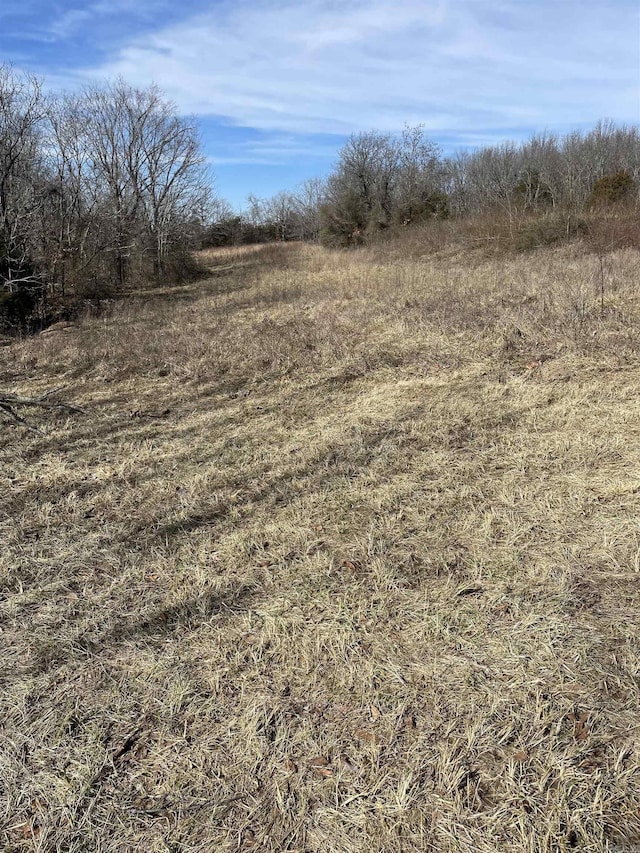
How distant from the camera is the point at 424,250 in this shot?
65.0 ft

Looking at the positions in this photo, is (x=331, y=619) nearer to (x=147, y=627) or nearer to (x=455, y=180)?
(x=147, y=627)

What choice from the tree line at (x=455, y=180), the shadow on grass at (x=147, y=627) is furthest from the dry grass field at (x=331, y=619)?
the tree line at (x=455, y=180)

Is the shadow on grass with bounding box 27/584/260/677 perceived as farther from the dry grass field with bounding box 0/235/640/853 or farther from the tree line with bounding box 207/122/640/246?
the tree line with bounding box 207/122/640/246

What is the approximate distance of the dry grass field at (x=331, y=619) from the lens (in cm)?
169

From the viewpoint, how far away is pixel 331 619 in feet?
8.17

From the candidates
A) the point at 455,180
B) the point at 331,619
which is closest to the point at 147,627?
the point at 331,619

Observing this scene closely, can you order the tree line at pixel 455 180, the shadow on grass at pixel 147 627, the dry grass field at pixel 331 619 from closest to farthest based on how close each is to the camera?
1. the dry grass field at pixel 331 619
2. the shadow on grass at pixel 147 627
3. the tree line at pixel 455 180

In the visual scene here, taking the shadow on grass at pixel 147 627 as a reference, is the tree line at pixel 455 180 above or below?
above

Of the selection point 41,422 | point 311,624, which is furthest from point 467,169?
point 311,624

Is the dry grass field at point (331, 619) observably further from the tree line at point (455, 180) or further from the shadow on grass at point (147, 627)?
the tree line at point (455, 180)

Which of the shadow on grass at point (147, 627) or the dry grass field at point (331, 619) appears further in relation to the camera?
the shadow on grass at point (147, 627)

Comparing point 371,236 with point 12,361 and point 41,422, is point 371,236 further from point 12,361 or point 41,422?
point 41,422

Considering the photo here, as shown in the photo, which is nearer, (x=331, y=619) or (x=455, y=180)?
(x=331, y=619)

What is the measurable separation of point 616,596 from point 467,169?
37.5 m
